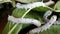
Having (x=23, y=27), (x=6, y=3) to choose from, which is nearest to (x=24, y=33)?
(x=23, y=27)

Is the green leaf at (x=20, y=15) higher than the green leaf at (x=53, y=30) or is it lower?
higher

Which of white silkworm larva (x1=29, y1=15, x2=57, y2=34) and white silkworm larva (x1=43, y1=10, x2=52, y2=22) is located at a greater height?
white silkworm larva (x1=43, y1=10, x2=52, y2=22)

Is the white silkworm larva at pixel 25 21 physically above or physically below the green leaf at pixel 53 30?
above

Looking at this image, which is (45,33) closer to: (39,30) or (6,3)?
(39,30)

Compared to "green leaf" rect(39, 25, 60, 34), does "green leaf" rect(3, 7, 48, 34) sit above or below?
above

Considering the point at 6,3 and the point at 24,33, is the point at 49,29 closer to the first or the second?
the point at 24,33

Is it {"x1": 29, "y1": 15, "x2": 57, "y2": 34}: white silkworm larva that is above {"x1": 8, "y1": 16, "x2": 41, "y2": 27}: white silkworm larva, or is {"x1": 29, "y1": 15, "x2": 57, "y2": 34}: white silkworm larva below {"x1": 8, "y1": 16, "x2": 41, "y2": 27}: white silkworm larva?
below

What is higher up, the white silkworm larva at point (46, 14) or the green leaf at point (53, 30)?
the white silkworm larva at point (46, 14)

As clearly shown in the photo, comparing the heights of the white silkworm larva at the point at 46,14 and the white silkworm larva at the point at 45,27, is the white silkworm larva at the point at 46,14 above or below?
above

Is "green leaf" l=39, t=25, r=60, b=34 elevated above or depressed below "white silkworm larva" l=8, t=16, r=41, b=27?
below
